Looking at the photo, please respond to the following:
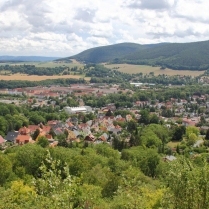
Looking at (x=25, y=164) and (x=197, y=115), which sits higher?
(x=25, y=164)

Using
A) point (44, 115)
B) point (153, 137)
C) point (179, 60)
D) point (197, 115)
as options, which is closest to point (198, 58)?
point (179, 60)

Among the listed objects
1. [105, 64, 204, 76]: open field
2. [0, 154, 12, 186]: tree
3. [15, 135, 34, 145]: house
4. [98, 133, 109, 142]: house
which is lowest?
[98, 133, 109, 142]: house

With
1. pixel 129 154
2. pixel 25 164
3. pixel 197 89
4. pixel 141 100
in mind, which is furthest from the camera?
pixel 197 89

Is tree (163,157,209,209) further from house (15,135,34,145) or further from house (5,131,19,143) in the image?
house (5,131,19,143)

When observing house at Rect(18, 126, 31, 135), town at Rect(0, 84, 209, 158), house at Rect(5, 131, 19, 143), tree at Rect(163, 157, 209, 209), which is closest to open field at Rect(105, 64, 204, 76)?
town at Rect(0, 84, 209, 158)

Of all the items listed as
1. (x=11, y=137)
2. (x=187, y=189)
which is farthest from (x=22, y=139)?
(x=187, y=189)

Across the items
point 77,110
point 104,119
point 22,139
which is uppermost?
point 22,139

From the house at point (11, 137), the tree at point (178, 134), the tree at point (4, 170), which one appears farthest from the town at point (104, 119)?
the tree at point (4, 170)

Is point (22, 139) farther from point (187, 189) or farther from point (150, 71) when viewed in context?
point (150, 71)

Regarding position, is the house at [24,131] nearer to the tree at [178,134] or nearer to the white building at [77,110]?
the tree at [178,134]

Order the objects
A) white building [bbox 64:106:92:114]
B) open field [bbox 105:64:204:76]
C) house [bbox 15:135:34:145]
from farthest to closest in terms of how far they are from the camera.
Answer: open field [bbox 105:64:204:76] → white building [bbox 64:106:92:114] → house [bbox 15:135:34:145]

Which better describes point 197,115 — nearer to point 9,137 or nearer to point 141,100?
point 141,100
